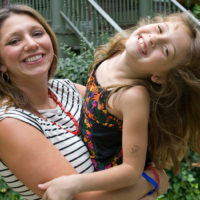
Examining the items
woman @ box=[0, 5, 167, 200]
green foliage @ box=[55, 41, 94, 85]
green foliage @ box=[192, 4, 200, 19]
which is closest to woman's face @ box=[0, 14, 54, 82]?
woman @ box=[0, 5, 167, 200]

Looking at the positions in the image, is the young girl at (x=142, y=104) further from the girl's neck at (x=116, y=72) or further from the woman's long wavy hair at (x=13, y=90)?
the woman's long wavy hair at (x=13, y=90)

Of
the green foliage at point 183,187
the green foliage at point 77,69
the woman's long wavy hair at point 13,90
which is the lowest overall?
the green foliage at point 183,187

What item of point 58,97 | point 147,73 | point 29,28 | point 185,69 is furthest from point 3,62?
point 185,69

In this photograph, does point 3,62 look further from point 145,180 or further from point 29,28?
point 145,180

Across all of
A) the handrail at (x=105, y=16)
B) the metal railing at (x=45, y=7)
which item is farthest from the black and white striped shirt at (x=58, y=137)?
the metal railing at (x=45, y=7)

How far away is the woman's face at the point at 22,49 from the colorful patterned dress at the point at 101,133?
1.23 feet

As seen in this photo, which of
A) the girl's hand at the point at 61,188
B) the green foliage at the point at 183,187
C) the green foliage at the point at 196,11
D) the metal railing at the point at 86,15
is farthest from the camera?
the green foliage at the point at 196,11

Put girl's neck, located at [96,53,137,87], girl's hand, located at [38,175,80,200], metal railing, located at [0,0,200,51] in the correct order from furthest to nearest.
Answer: metal railing, located at [0,0,200,51] < girl's neck, located at [96,53,137,87] < girl's hand, located at [38,175,80,200]

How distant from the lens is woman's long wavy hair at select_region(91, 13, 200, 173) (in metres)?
2.15

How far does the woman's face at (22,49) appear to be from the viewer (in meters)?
2.10

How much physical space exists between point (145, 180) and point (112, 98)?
552mm

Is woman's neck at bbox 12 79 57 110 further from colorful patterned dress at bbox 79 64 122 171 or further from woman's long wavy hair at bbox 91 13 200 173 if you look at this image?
woman's long wavy hair at bbox 91 13 200 173

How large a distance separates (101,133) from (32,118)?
44 centimetres

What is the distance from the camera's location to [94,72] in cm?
243
